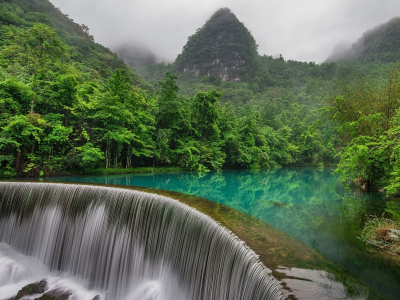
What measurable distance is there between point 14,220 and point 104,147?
1185 centimetres

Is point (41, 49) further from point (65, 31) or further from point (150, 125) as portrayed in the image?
point (65, 31)

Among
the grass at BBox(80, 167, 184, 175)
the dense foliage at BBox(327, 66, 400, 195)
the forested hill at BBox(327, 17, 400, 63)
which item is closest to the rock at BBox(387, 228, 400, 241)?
the dense foliage at BBox(327, 66, 400, 195)

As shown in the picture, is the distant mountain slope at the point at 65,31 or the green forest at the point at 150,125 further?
the distant mountain slope at the point at 65,31

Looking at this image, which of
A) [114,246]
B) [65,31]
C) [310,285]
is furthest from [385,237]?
[65,31]

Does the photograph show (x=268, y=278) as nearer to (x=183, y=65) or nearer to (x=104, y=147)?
(x=104, y=147)

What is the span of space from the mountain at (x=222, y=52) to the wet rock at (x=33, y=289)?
103650mm

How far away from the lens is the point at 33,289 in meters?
6.19

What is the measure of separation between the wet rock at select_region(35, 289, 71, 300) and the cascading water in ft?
0.53

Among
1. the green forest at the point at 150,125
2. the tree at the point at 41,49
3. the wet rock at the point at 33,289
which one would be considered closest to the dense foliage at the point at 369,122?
the green forest at the point at 150,125

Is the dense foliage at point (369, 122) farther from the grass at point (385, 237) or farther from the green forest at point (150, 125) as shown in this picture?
the grass at point (385, 237)

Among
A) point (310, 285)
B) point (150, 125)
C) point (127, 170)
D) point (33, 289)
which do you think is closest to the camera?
point (310, 285)

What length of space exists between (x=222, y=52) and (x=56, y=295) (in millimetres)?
113727

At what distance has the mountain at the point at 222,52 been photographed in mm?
104500

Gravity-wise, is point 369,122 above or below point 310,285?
above
